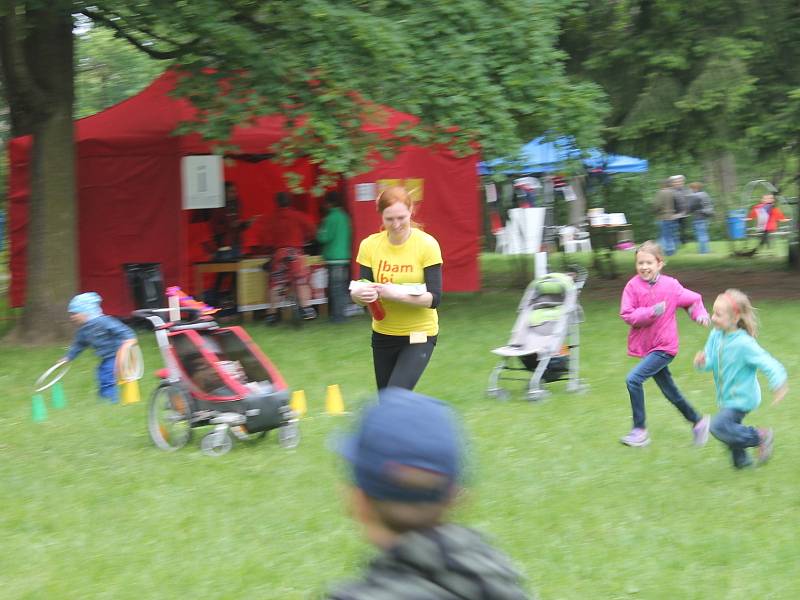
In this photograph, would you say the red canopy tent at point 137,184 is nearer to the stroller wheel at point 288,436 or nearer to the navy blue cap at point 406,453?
the stroller wheel at point 288,436

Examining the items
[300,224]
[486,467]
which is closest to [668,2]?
[300,224]

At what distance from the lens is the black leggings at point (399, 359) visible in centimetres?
693

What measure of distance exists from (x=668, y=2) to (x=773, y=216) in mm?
11558

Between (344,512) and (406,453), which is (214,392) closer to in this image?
(344,512)

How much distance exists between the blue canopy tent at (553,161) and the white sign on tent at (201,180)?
3.85 m

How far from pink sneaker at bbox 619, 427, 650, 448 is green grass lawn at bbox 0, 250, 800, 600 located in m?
0.08

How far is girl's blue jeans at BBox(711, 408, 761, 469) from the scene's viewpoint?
705 cm

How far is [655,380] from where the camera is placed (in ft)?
26.9

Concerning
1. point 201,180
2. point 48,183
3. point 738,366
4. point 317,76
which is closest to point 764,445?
point 738,366

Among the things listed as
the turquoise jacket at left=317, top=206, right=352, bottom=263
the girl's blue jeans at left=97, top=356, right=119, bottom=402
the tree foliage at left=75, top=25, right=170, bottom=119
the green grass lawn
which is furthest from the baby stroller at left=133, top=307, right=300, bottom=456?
the tree foliage at left=75, top=25, right=170, bottom=119

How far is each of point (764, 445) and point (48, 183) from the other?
10719mm

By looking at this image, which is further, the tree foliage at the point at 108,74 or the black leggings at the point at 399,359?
the tree foliage at the point at 108,74

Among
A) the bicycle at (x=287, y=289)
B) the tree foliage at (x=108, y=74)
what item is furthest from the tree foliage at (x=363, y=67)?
the tree foliage at (x=108, y=74)

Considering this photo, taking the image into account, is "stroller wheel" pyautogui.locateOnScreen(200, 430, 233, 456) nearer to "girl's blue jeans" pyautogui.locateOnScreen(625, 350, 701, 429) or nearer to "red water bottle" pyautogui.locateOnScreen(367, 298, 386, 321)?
"red water bottle" pyautogui.locateOnScreen(367, 298, 386, 321)
